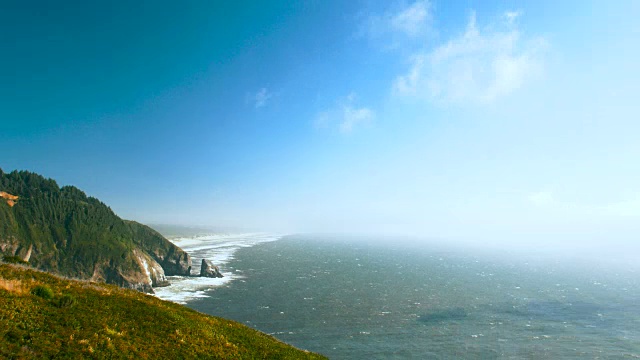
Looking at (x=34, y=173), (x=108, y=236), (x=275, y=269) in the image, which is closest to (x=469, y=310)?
(x=275, y=269)

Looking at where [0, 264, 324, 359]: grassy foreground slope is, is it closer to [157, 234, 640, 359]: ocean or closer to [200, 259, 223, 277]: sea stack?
[157, 234, 640, 359]: ocean

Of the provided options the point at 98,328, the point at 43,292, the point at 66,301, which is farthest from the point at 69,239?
the point at 98,328

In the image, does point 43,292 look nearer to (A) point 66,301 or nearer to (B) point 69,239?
(A) point 66,301

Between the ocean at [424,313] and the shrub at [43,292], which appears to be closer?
the shrub at [43,292]

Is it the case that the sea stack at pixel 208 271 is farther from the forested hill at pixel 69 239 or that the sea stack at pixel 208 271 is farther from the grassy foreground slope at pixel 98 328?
the grassy foreground slope at pixel 98 328

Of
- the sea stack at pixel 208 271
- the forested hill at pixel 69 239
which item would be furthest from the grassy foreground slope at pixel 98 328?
the sea stack at pixel 208 271

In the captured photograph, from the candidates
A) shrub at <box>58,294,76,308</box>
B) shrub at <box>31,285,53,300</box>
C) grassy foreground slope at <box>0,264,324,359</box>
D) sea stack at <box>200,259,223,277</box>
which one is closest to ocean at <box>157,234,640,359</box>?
sea stack at <box>200,259,223,277</box>
